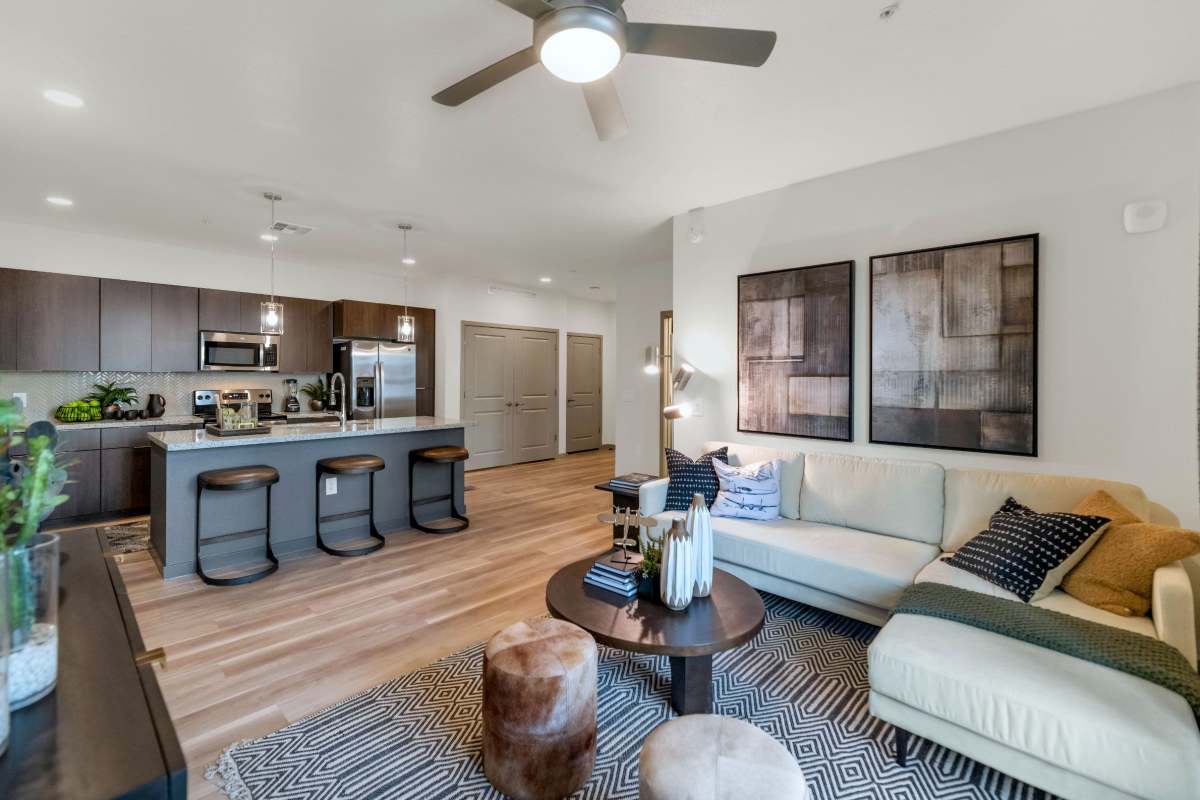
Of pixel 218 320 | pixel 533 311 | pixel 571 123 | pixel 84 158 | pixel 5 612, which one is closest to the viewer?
pixel 5 612

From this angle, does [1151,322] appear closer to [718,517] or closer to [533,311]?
[718,517]

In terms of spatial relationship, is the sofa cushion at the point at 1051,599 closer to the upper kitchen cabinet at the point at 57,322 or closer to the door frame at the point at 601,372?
the door frame at the point at 601,372

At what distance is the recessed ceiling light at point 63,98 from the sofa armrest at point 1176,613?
5022mm

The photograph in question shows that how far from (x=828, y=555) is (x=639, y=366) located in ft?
11.7

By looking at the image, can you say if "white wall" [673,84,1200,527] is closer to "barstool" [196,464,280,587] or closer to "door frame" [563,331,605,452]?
"barstool" [196,464,280,587]

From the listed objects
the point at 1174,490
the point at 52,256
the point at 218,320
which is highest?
the point at 52,256

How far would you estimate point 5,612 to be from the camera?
0.86m

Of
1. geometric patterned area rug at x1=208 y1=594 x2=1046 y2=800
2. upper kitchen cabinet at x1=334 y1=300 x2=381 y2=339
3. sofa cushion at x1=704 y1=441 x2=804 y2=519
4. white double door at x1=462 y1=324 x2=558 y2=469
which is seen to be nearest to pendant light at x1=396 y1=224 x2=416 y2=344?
upper kitchen cabinet at x1=334 y1=300 x2=381 y2=339

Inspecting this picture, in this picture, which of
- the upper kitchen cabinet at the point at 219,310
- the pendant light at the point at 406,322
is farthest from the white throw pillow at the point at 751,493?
the upper kitchen cabinet at the point at 219,310

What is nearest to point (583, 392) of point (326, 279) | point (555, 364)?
point (555, 364)

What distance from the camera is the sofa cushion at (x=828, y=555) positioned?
2.55 metres

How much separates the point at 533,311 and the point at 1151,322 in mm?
6717

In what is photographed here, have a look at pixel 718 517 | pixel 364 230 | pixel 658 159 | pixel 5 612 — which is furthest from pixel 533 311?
pixel 5 612

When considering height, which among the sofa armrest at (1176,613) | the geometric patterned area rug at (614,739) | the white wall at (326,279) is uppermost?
the white wall at (326,279)
